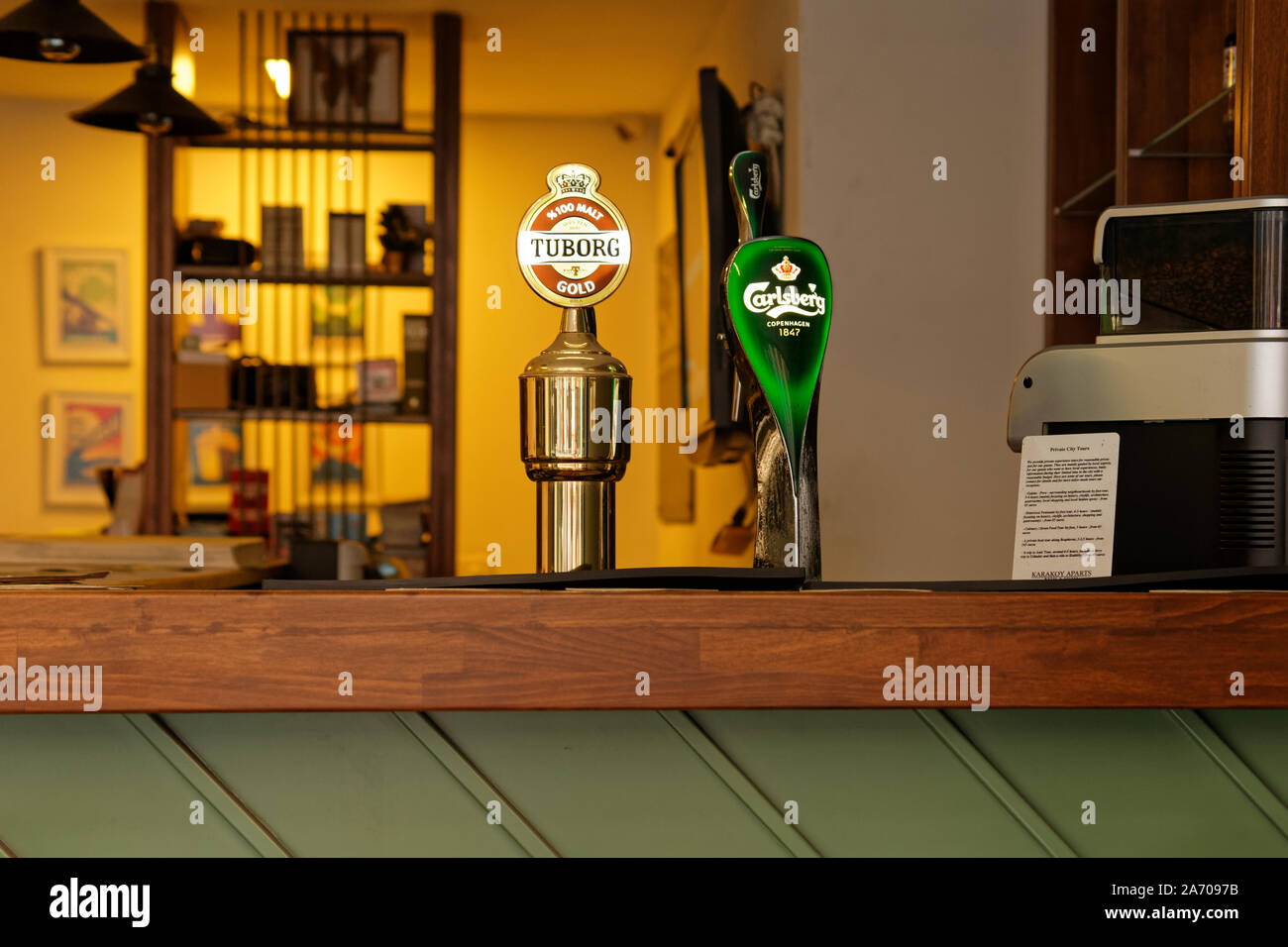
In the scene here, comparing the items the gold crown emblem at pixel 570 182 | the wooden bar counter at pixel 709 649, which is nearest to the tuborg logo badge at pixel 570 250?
the gold crown emblem at pixel 570 182

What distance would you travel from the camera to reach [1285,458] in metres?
1.05

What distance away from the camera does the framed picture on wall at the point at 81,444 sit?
576cm

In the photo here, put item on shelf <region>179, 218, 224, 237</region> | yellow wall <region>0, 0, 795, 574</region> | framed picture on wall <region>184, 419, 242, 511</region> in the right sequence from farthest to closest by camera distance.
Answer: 1. yellow wall <region>0, 0, 795, 574</region>
2. framed picture on wall <region>184, 419, 242, 511</region>
3. item on shelf <region>179, 218, 224, 237</region>

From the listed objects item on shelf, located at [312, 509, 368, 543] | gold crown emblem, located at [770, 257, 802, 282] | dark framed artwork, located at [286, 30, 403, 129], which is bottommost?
item on shelf, located at [312, 509, 368, 543]

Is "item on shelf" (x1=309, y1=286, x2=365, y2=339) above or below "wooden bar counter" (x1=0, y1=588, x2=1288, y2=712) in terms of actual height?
above

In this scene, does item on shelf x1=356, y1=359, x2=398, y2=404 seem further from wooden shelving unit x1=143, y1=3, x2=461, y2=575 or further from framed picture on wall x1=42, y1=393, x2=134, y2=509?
framed picture on wall x1=42, y1=393, x2=134, y2=509

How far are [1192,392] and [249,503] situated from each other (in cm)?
366

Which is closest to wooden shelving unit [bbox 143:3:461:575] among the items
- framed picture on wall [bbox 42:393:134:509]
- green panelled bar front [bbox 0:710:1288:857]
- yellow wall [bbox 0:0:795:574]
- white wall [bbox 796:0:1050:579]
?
yellow wall [bbox 0:0:795:574]

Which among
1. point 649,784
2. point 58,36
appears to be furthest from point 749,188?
point 58,36

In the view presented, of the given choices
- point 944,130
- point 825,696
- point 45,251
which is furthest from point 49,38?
point 45,251

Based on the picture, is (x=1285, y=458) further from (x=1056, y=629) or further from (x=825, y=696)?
(x=825, y=696)

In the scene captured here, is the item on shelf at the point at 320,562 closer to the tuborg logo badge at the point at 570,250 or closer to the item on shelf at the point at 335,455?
the tuborg logo badge at the point at 570,250

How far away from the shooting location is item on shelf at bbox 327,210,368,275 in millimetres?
4145

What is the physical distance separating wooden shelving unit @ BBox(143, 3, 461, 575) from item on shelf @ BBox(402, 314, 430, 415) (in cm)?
3
